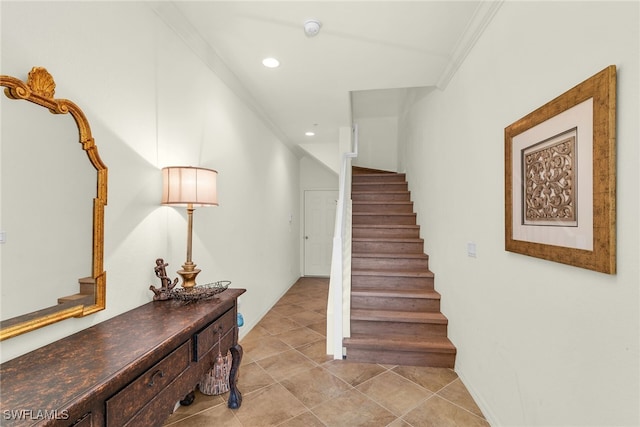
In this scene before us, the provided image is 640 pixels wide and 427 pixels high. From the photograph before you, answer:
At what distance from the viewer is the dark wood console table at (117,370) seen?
0.81 m

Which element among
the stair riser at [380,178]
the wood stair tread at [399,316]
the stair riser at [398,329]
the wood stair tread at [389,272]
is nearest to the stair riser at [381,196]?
the stair riser at [380,178]

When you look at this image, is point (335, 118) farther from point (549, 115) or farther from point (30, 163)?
point (30, 163)

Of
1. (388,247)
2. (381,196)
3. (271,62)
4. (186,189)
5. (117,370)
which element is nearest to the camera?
(117,370)

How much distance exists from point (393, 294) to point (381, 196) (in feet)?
6.61

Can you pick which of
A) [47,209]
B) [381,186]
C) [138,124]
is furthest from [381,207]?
[47,209]

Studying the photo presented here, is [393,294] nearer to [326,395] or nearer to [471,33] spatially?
[326,395]

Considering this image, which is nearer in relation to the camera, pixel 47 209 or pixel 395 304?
pixel 47 209

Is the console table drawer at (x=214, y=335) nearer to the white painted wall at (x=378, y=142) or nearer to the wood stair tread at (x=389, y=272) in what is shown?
the wood stair tread at (x=389, y=272)

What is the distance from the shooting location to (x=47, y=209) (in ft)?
3.86

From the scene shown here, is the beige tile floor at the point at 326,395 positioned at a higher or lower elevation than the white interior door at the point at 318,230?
lower

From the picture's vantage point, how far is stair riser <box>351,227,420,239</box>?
3941mm

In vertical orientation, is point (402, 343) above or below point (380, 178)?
below

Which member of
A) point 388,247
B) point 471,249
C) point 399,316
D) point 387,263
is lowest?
point 399,316

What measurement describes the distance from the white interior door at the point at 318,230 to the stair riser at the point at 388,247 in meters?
2.61
